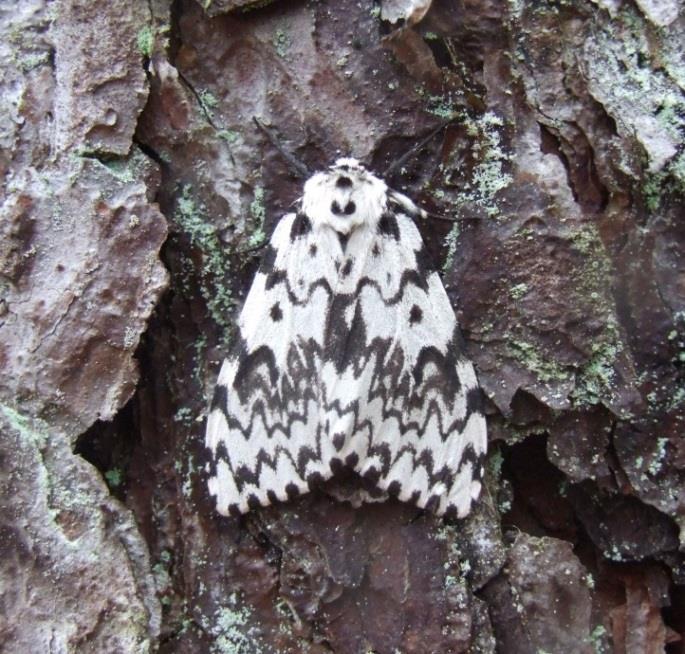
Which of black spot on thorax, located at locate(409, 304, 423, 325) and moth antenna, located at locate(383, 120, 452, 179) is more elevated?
moth antenna, located at locate(383, 120, 452, 179)

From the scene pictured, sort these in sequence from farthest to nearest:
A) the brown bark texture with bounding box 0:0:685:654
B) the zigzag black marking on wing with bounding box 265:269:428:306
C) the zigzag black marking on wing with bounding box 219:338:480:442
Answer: the zigzag black marking on wing with bounding box 265:269:428:306, the zigzag black marking on wing with bounding box 219:338:480:442, the brown bark texture with bounding box 0:0:685:654

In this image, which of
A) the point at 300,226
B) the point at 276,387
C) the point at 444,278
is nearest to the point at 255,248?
the point at 300,226

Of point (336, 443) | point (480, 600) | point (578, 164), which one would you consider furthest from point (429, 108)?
point (480, 600)

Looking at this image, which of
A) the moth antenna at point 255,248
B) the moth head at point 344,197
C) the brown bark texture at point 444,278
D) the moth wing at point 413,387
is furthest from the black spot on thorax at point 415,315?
the moth antenna at point 255,248

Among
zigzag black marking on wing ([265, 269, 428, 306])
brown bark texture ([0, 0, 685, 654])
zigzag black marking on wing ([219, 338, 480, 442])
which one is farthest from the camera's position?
zigzag black marking on wing ([265, 269, 428, 306])

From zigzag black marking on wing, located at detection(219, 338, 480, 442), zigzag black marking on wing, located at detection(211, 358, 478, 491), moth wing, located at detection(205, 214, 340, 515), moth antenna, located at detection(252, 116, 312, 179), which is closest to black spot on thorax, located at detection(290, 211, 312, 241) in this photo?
moth wing, located at detection(205, 214, 340, 515)

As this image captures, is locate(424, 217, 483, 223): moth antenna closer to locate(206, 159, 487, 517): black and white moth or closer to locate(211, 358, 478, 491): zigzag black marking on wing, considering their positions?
locate(206, 159, 487, 517): black and white moth

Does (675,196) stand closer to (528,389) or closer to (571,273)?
(571,273)

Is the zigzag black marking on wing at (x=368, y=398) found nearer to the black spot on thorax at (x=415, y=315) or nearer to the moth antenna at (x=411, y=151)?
the black spot on thorax at (x=415, y=315)
